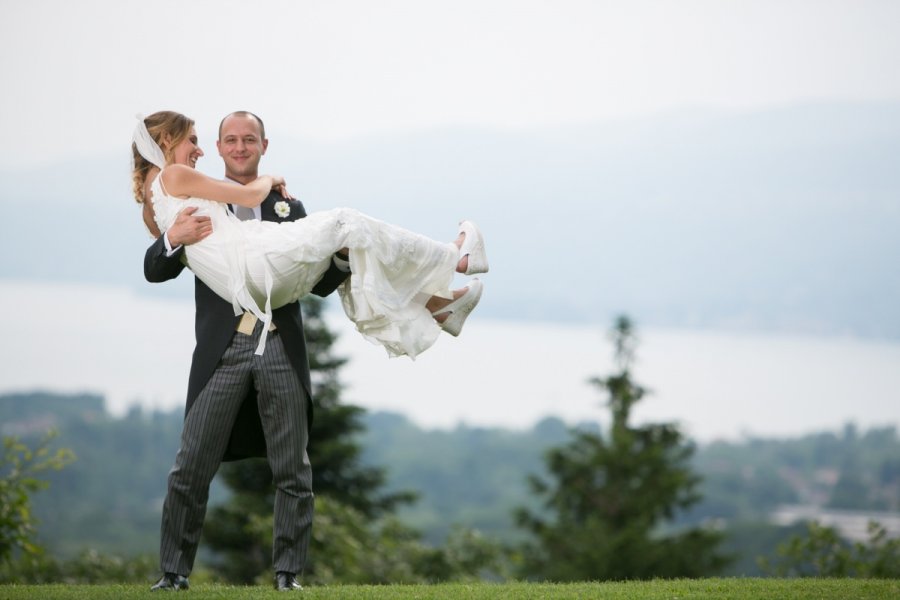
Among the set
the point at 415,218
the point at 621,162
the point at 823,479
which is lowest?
the point at 823,479

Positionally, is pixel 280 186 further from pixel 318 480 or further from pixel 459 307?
pixel 318 480

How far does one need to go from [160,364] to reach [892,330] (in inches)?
2252

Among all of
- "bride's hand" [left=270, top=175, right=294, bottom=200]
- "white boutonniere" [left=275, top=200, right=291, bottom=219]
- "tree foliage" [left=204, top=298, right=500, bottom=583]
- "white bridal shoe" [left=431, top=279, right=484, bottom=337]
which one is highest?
"bride's hand" [left=270, top=175, right=294, bottom=200]

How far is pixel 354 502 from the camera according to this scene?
819 inches

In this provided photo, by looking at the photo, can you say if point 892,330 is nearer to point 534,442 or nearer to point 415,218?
point 534,442

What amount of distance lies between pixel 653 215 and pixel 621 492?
8536 cm

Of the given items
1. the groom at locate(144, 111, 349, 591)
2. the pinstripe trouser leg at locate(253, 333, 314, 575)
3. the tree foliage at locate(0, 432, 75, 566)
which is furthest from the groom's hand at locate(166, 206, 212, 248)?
the tree foliage at locate(0, 432, 75, 566)

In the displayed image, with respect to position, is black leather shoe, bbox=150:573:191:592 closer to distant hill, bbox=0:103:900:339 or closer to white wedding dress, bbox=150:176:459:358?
white wedding dress, bbox=150:176:459:358

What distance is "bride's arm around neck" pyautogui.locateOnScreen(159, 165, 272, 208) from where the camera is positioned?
557 cm

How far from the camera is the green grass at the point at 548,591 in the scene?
579 centimetres

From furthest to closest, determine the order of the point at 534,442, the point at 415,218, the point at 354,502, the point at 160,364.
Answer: the point at 160,364 → the point at 534,442 → the point at 415,218 → the point at 354,502

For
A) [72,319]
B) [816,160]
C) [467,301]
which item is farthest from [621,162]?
[467,301]

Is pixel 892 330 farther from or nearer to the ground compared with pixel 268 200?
farther from the ground

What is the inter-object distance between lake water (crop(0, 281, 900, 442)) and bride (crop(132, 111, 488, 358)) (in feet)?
217
